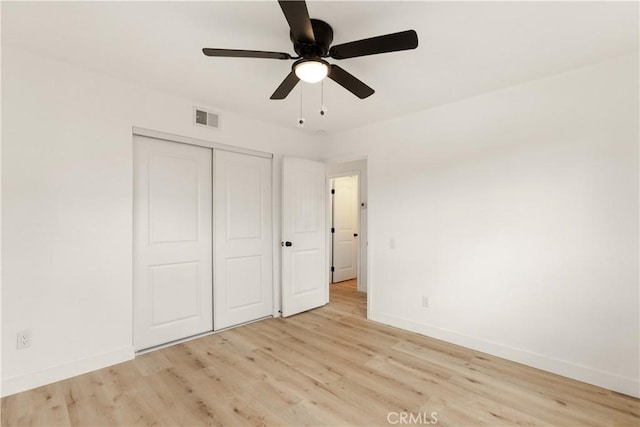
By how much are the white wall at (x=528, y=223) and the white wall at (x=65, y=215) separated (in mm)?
2837

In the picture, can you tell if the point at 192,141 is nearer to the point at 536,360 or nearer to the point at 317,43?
the point at 317,43

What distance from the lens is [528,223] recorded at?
2682 millimetres

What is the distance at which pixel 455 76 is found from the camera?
2.58 m

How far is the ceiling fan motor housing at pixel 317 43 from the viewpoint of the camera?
5.77 ft

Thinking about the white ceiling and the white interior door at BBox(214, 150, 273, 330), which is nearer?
the white ceiling

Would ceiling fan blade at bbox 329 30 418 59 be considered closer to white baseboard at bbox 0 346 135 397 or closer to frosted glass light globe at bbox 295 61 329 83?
frosted glass light globe at bbox 295 61 329 83

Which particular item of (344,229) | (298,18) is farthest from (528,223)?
(344,229)

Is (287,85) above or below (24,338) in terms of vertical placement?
above

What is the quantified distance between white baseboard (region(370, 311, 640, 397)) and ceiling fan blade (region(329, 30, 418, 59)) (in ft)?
9.03

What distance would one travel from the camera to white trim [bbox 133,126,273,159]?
288cm

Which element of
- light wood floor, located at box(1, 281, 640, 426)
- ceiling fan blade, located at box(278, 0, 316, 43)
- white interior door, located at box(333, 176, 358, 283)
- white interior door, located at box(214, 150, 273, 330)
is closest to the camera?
ceiling fan blade, located at box(278, 0, 316, 43)

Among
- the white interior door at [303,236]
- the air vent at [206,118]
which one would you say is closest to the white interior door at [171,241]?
the air vent at [206,118]

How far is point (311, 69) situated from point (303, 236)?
8.54ft

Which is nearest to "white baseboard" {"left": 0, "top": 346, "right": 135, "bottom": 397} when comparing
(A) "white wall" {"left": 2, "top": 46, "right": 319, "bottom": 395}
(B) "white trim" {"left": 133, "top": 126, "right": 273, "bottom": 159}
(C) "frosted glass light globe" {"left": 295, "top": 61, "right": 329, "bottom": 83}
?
(A) "white wall" {"left": 2, "top": 46, "right": 319, "bottom": 395}
